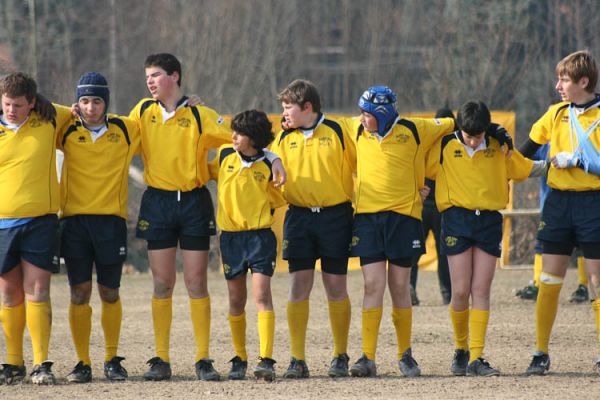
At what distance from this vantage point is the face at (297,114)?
8586 mm

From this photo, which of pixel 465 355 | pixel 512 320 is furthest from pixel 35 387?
pixel 512 320

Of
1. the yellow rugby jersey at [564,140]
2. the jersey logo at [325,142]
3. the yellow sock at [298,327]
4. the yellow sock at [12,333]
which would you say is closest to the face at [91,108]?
the yellow sock at [12,333]

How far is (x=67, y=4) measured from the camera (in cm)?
2875

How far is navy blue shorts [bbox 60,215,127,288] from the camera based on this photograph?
331 inches

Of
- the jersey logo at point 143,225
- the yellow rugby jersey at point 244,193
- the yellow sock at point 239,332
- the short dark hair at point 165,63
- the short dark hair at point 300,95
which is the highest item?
the short dark hair at point 165,63

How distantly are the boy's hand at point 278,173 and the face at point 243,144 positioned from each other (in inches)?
7.2

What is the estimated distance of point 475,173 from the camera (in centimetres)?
859

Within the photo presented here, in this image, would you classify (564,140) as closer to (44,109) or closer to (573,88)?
(573,88)

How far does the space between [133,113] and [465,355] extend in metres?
2.99

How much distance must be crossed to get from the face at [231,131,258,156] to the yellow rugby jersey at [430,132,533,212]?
139 centimetres

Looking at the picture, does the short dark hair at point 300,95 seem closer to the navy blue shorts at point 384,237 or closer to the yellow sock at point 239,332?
the navy blue shorts at point 384,237

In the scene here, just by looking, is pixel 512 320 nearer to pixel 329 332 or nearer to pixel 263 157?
pixel 329 332

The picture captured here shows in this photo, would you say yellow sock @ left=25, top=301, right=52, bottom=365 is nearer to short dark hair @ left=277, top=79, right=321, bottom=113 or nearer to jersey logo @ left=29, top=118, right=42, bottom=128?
jersey logo @ left=29, top=118, right=42, bottom=128

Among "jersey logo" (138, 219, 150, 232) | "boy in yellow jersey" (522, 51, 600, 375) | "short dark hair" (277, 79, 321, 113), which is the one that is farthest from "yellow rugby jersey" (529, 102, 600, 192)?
"jersey logo" (138, 219, 150, 232)
